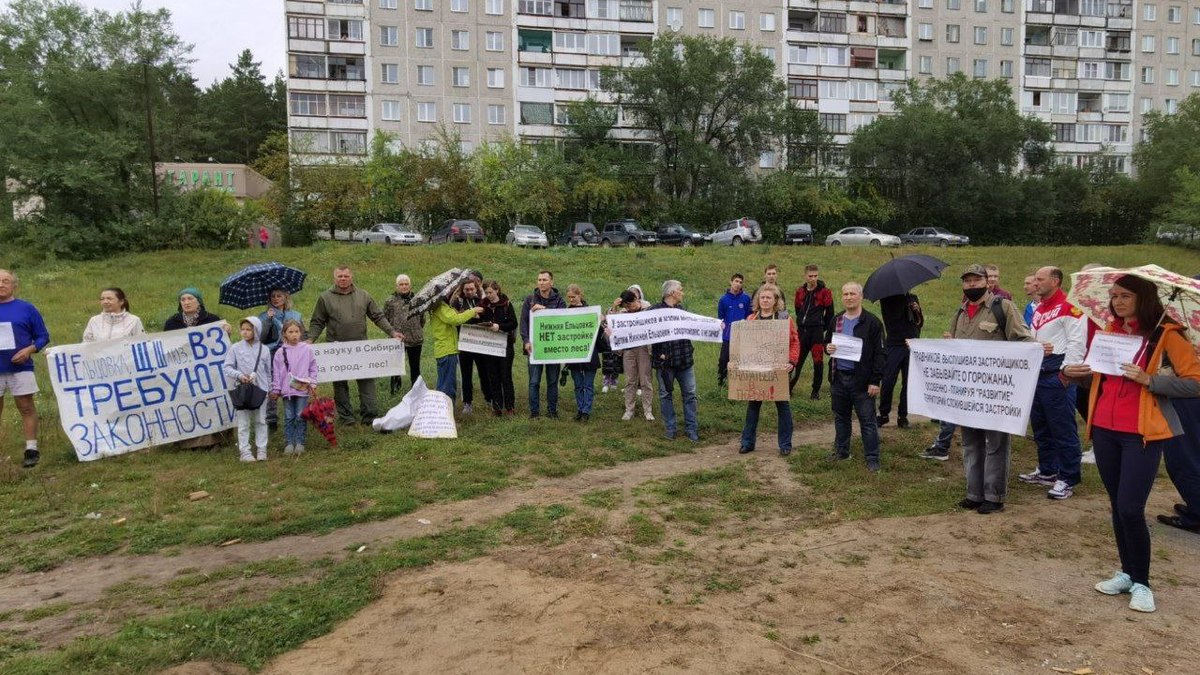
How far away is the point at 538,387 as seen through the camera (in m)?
10.3

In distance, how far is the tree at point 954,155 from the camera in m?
49.0

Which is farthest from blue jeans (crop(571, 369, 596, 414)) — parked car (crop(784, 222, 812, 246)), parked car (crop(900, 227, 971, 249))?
parked car (crop(900, 227, 971, 249))

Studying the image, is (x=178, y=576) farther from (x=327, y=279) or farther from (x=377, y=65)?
(x=377, y=65)

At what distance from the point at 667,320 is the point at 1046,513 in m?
4.57

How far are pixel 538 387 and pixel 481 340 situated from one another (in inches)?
40.1

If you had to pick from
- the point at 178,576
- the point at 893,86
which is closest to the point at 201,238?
the point at 178,576

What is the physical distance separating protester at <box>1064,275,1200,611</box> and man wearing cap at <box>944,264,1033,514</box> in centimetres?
172

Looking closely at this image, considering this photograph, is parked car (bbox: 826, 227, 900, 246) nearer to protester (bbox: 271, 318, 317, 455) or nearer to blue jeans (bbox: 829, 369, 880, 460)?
blue jeans (bbox: 829, 369, 880, 460)

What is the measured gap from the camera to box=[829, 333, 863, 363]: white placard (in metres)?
7.86

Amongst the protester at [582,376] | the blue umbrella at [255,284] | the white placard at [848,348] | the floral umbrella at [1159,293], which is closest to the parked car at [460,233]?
the protester at [582,376]

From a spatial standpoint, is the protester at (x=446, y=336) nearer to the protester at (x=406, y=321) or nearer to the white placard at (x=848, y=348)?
the protester at (x=406, y=321)

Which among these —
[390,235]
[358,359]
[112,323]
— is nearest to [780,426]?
[358,359]

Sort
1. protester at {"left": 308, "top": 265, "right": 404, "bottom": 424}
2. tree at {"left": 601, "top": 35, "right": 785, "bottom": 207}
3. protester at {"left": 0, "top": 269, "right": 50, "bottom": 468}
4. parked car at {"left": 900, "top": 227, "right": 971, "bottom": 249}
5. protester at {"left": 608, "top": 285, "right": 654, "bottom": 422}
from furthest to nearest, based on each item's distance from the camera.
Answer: tree at {"left": 601, "top": 35, "right": 785, "bottom": 207}, parked car at {"left": 900, "top": 227, "right": 971, "bottom": 249}, protester at {"left": 608, "top": 285, "right": 654, "bottom": 422}, protester at {"left": 308, "top": 265, "right": 404, "bottom": 424}, protester at {"left": 0, "top": 269, "right": 50, "bottom": 468}

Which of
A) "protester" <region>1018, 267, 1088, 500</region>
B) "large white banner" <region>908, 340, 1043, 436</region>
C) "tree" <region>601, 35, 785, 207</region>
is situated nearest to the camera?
"large white banner" <region>908, 340, 1043, 436</region>
